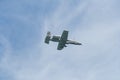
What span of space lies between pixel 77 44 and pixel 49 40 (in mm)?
12272

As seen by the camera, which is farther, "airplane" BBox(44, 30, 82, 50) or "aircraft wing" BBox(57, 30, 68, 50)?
"airplane" BBox(44, 30, 82, 50)

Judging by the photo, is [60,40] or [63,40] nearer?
[63,40]

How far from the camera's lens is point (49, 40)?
15900 cm

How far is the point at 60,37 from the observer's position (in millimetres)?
156625

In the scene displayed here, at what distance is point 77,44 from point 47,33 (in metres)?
12.8

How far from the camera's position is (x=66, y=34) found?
154m

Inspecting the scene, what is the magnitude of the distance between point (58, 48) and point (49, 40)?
182 inches

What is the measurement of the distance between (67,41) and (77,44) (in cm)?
715

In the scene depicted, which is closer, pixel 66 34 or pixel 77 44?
pixel 66 34

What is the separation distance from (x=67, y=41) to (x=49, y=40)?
693 centimetres

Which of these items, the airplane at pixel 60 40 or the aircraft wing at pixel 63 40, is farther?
the airplane at pixel 60 40

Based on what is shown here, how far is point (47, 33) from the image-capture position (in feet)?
532

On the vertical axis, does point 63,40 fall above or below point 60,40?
below

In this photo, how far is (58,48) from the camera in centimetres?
15888
